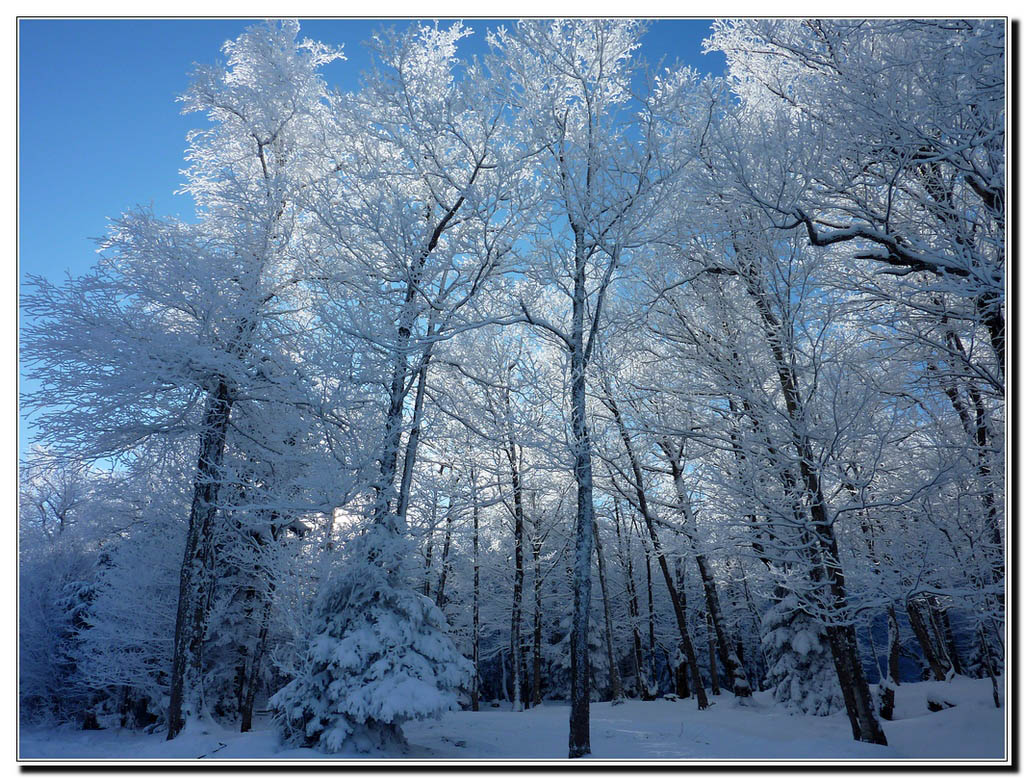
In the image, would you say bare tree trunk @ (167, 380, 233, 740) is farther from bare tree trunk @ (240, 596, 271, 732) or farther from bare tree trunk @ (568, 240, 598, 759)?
bare tree trunk @ (568, 240, 598, 759)

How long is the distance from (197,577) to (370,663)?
4080mm

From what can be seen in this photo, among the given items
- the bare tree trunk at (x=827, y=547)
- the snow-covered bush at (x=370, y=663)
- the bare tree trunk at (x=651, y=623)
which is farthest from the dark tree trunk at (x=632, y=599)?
the snow-covered bush at (x=370, y=663)

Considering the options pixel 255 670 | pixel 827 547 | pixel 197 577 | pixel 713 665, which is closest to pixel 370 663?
pixel 197 577

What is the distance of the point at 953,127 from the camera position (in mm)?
5176

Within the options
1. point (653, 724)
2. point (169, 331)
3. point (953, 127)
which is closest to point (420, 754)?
point (653, 724)

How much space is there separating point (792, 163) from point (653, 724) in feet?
33.9

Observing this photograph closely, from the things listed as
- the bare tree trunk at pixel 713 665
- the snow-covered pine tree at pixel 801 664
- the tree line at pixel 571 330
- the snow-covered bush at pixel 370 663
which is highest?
the tree line at pixel 571 330

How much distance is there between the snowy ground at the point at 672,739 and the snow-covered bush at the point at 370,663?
1.02 feet

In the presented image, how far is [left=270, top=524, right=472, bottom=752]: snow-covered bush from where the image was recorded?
664cm

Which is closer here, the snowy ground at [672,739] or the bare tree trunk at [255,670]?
the snowy ground at [672,739]

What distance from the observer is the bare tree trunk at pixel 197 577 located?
8727mm

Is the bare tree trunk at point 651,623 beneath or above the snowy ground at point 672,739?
beneath

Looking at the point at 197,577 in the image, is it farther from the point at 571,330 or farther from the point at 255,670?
the point at 571,330

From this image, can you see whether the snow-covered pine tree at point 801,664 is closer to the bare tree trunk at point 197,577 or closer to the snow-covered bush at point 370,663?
the snow-covered bush at point 370,663
